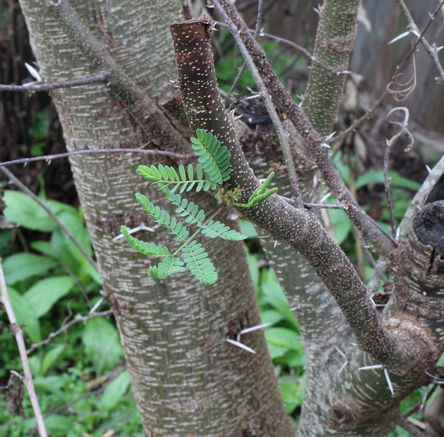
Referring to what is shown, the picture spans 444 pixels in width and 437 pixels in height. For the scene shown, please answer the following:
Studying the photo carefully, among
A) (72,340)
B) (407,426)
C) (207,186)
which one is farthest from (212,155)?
(72,340)

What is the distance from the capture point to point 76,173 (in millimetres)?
1021

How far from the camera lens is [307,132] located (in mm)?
781

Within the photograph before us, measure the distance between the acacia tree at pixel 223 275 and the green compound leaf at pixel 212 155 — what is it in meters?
0.18

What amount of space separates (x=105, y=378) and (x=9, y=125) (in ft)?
6.18

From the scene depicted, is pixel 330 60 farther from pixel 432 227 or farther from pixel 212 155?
pixel 212 155

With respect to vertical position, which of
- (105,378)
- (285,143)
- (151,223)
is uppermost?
(285,143)

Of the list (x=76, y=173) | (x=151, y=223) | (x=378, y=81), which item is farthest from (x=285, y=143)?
(x=378, y=81)

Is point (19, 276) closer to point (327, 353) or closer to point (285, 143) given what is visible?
point (327, 353)

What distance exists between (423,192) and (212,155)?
62 centimetres

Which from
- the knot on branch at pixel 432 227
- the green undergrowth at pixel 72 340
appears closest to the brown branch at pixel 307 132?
the knot on branch at pixel 432 227

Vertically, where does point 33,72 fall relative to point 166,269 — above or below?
above

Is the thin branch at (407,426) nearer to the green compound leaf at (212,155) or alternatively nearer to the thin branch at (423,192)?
the thin branch at (423,192)

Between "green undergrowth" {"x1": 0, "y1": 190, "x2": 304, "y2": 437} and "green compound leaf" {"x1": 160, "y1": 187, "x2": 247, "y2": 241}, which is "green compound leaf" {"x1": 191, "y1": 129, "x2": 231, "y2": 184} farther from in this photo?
"green undergrowth" {"x1": 0, "y1": 190, "x2": 304, "y2": 437}

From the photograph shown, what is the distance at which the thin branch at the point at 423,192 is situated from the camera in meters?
0.91
